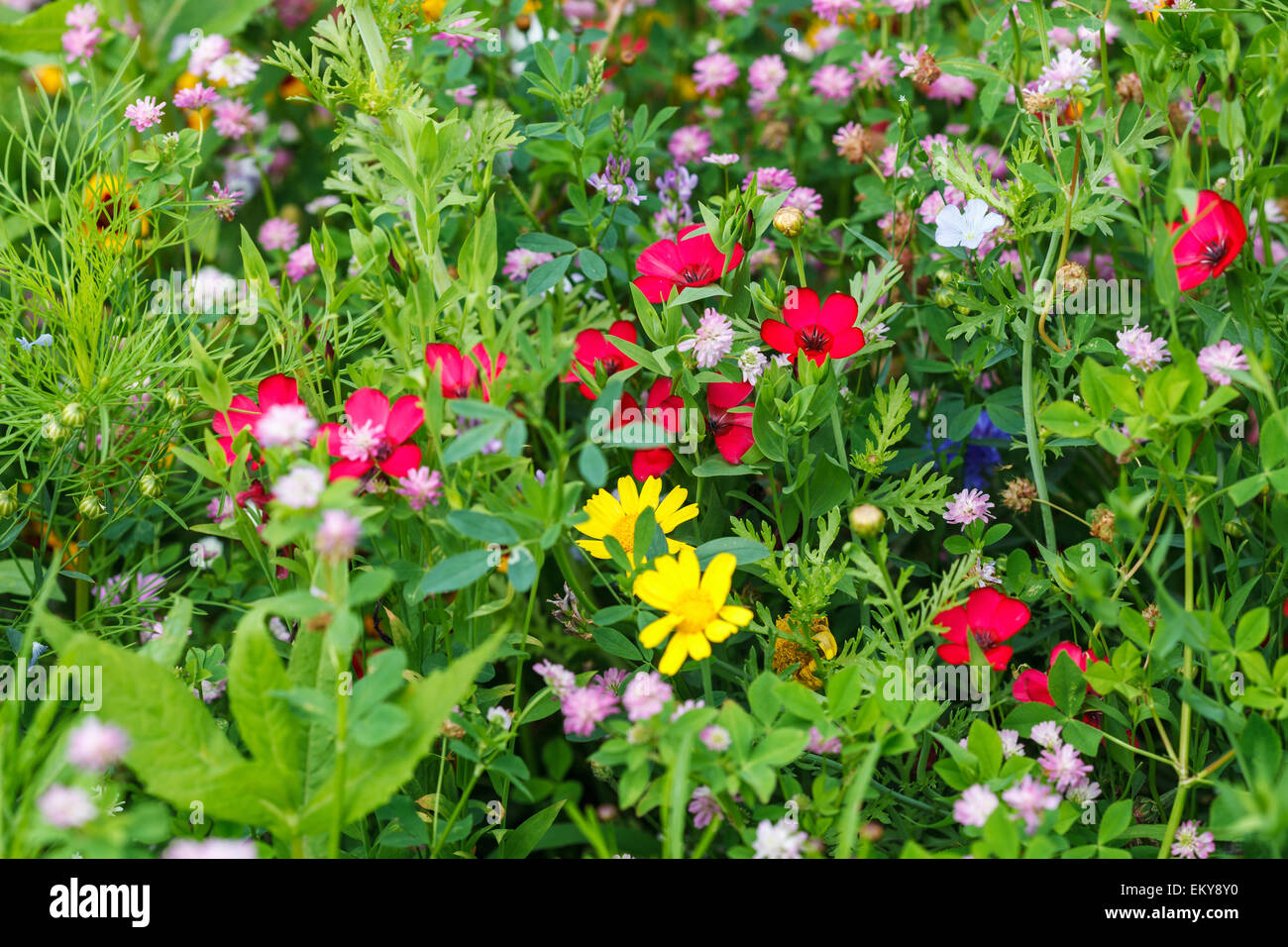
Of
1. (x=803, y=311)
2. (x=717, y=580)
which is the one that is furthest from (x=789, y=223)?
(x=717, y=580)

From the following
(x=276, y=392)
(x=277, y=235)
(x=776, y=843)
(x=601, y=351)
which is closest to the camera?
(x=776, y=843)

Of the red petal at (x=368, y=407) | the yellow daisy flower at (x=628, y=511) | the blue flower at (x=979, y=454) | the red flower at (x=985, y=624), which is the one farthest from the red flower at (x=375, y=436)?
the blue flower at (x=979, y=454)

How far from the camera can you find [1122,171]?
59cm

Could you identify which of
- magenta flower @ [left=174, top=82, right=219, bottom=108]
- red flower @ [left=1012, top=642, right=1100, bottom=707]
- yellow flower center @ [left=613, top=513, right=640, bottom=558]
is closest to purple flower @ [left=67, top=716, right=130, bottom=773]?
yellow flower center @ [left=613, top=513, right=640, bottom=558]

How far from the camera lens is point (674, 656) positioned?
62 cm

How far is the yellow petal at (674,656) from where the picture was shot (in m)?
0.62

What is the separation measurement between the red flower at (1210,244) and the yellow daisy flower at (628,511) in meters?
0.36

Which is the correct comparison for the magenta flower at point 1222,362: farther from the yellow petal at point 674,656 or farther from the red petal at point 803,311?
the yellow petal at point 674,656

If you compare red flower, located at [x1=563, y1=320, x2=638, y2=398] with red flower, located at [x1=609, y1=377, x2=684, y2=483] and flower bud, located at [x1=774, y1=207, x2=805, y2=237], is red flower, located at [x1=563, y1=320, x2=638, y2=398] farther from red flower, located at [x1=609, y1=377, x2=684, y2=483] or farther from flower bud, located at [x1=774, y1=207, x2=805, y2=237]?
flower bud, located at [x1=774, y1=207, x2=805, y2=237]

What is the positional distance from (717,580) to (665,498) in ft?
0.37

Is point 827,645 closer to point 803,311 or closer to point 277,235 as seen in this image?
point 803,311

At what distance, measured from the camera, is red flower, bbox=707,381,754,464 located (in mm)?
766
